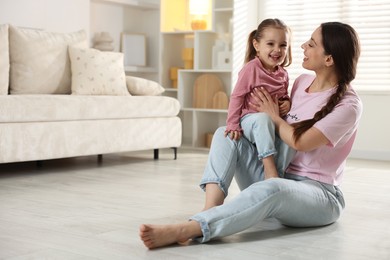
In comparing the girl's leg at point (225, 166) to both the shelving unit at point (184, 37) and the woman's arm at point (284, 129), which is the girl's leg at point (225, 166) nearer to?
the woman's arm at point (284, 129)

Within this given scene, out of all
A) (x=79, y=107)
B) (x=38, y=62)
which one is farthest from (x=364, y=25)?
(x=38, y=62)

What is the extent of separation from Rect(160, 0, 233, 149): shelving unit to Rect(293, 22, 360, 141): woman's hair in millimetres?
3182

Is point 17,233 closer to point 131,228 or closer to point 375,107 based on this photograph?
point 131,228

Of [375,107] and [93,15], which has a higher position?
[93,15]

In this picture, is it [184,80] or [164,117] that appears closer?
[164,117]

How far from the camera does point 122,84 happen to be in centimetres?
455

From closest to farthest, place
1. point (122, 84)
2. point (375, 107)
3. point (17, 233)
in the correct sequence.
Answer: point (17, 233), point (122, 84), point (375, 107)

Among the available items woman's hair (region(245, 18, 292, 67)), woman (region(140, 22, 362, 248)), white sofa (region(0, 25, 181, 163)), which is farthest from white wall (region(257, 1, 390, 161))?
woman (region(140, 22, 362, 248))

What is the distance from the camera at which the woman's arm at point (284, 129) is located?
2.15m

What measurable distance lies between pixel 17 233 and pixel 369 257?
1179mm

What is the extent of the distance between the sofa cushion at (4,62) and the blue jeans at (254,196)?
2.11 m

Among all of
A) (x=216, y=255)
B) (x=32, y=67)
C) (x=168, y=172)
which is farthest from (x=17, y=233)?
(x=32, y=67)

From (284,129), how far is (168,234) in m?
0.61

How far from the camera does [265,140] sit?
2.23 meters
